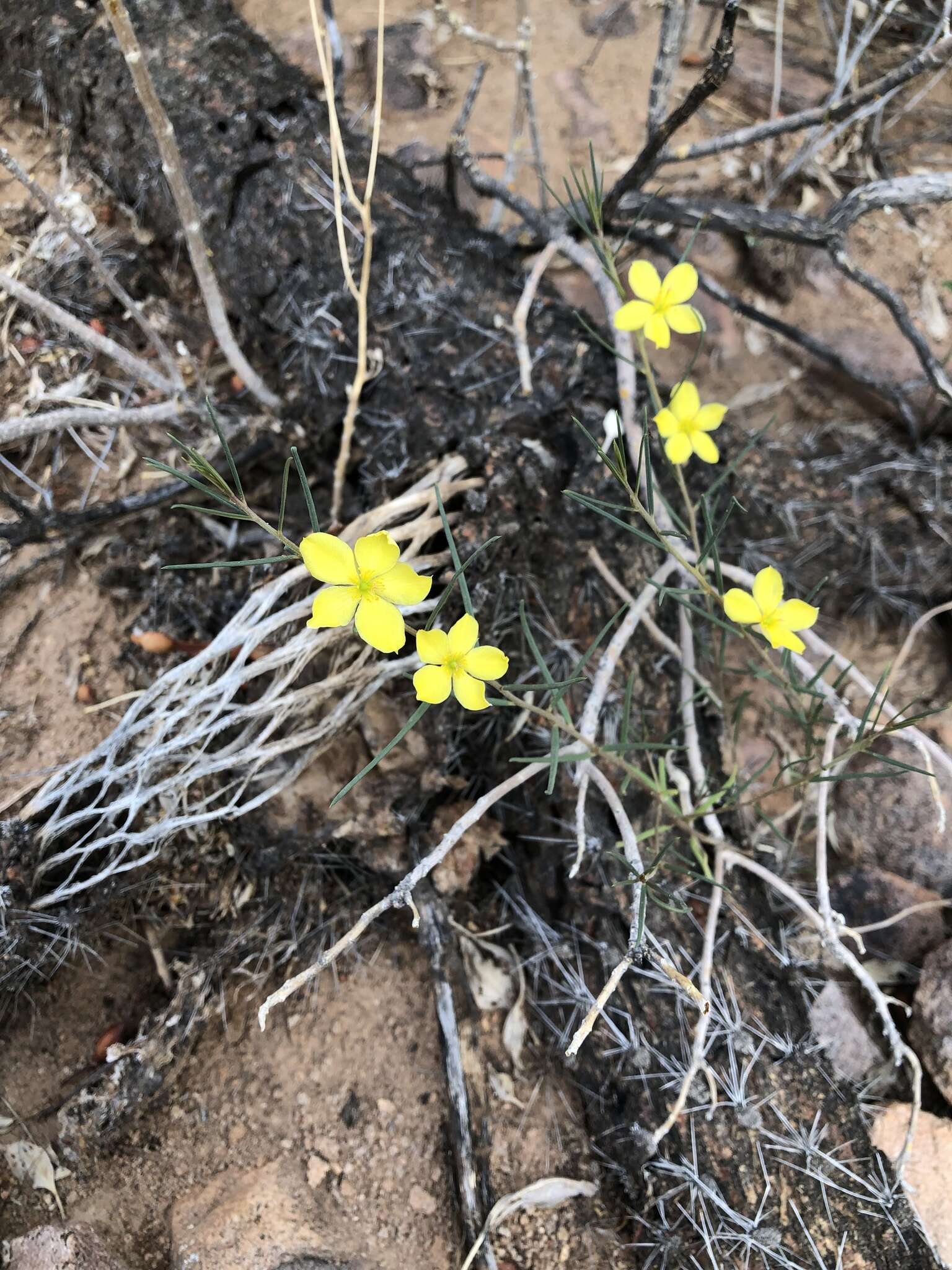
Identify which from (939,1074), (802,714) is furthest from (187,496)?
(939,1074)

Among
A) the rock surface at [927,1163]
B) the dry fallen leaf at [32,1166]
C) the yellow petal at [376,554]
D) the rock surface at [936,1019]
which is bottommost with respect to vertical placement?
the rock surface at [927,1163]

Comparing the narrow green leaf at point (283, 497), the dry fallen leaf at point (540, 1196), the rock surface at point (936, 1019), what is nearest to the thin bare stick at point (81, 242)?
the narrow green leaf at point (283, 497)

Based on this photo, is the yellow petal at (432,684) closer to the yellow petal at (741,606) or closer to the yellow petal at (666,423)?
the yellow petal at (741,606)

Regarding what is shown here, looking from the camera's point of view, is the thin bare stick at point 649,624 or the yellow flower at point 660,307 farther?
the thin bare stick at point 649,624

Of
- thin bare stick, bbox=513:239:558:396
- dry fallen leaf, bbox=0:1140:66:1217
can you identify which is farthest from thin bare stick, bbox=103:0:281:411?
dry fallen leaf, bbox=0:1140:66:1217

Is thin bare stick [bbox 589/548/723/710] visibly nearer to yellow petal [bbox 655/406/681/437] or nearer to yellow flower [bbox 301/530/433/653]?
yellow petal [bbox 655/406/681/437]

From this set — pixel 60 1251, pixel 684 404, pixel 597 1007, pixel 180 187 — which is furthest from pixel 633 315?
pixel 60 1251
